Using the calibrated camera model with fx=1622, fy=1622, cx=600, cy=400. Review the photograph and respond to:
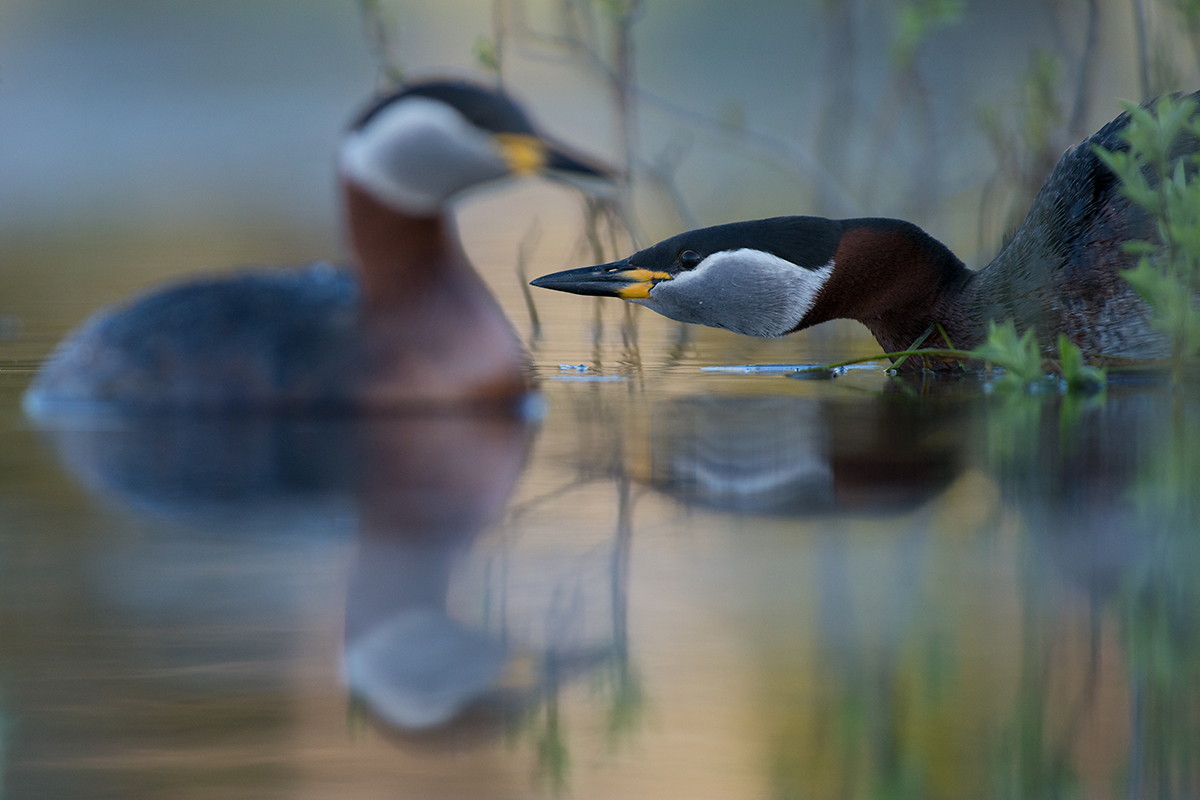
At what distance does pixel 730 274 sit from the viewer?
5.33m

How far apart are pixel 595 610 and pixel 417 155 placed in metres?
1.78

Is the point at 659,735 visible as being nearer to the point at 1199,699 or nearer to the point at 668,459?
the point at 1199,699

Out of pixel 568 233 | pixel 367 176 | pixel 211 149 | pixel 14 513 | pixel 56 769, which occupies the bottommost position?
pixel 56 769

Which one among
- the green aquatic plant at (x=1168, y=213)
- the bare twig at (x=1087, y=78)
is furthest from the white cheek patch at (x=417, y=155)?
the bare twig at (x=1087, y=78)

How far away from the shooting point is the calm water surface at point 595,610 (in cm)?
188

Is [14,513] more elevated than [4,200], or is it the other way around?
[4,200]

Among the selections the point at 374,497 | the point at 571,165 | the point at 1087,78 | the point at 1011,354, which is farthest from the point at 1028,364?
the point at 1087,78

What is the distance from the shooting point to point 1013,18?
10719 millimetres

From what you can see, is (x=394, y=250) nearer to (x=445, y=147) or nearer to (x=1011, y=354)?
(x=445, y=147)

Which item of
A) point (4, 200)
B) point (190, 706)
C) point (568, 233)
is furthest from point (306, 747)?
point (4, 200)

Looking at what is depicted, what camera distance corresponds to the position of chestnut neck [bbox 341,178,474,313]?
153 inches

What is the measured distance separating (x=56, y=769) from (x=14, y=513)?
53.0 inches

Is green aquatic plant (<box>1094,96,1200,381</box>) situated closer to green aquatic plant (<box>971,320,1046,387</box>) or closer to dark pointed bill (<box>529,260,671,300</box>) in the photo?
green aquatic plant (<box>971,320,1046,387</box>)

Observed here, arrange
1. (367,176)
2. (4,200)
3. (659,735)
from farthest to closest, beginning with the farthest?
(4,200) → (367,176) → (659,735)
